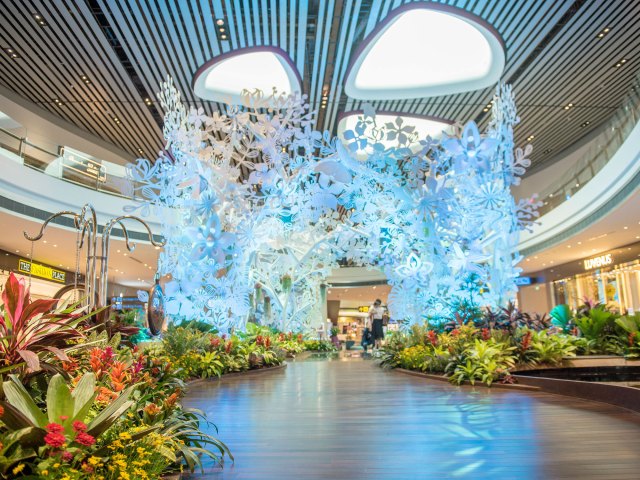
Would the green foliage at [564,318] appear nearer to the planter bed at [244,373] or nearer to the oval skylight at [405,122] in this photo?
the oval skylight at [405,122]

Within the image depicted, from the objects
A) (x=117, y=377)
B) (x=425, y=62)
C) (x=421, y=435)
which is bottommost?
→ (x=421, y=435)

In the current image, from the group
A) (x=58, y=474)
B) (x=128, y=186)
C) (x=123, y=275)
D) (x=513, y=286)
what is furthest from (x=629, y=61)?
(x=123, y=275)

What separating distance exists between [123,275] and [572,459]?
24139 mm

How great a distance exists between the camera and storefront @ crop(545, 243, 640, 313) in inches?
723

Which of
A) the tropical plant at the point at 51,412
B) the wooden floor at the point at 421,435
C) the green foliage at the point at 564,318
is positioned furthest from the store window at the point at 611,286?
the tropical plant at the point at 51,412

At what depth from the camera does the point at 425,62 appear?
13.1m

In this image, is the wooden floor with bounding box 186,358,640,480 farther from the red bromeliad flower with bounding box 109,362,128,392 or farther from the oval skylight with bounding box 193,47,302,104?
the oval skylight with bounding box 193,47,302,104

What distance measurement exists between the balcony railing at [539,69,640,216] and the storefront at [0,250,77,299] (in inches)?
614

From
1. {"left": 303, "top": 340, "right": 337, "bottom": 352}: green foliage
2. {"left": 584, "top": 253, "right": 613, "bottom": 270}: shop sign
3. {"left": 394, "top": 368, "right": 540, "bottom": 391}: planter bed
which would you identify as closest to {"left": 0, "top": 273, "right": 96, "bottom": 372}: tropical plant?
{"left": 394, "top": 368, "right": 540, "bottom": 391}: planter bed

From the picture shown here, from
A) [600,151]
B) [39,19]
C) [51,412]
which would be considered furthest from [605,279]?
[51,412]

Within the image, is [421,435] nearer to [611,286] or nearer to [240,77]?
[240,77]

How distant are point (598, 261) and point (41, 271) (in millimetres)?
20668

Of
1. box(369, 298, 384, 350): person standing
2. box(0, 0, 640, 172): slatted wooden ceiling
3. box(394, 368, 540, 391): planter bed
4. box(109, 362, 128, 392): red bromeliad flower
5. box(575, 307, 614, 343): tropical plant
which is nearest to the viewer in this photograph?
box(109, 362, 128, 392): red bromeliad flower

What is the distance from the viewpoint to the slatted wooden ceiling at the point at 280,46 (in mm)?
10148
